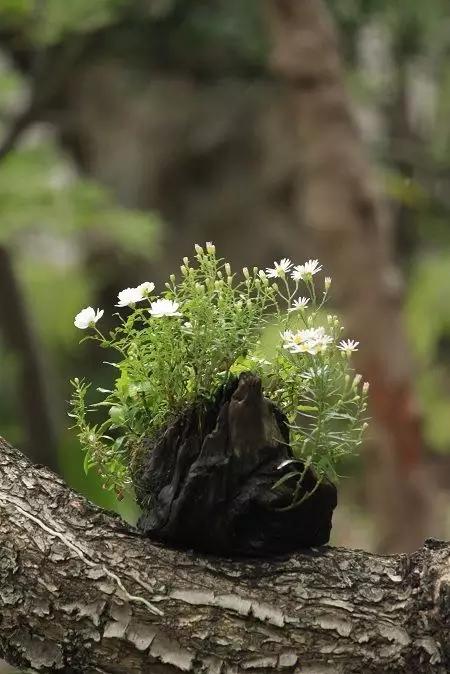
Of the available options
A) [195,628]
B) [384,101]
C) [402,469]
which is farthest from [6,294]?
[384,101]

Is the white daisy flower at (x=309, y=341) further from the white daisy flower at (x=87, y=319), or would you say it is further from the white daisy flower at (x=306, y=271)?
Result: the white daisy flower at (x=87, y=319)

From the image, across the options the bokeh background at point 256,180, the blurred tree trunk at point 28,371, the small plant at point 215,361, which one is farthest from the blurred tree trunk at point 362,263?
the small plant at point 215,361

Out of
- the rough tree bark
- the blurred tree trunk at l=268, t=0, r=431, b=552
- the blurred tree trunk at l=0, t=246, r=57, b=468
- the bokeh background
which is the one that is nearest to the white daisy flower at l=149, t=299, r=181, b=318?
the rough tree bark

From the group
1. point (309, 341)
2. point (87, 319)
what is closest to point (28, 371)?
point (87, 319)

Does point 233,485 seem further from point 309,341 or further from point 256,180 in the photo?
point 256,180

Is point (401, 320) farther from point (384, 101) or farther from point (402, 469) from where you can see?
point (384, 101)
